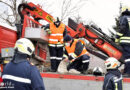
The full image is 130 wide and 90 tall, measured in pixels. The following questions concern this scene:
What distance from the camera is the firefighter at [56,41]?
6.02 meters

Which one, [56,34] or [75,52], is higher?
[56,34]

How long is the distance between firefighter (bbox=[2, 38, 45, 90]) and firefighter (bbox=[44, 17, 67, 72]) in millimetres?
3309

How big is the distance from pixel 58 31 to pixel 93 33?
3.34 ft

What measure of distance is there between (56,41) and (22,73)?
346 cm

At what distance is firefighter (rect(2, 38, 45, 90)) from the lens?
258 centimetres

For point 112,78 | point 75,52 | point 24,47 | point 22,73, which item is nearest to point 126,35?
point 75,52

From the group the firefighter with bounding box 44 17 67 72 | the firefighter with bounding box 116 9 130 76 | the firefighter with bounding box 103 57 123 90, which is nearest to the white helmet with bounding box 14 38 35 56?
the firefighter with bounding box 103 57 123 90

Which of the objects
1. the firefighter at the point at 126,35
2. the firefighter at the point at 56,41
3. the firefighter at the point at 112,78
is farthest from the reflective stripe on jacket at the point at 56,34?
the firefighter at the point at 112,78

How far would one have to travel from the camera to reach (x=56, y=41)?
5.99m

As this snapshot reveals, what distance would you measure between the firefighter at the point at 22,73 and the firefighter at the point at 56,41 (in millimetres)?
3309

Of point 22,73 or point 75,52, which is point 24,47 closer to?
point 22,73

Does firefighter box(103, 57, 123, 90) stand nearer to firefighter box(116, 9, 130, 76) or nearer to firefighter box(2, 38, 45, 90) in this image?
firefighter box(116, 9, 130, 76)

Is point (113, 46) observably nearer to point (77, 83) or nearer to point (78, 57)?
point (78, 57)

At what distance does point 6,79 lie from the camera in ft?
8.76
